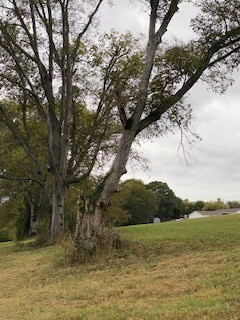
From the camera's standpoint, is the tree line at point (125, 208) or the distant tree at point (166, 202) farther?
the distant tree at point (166, 202)

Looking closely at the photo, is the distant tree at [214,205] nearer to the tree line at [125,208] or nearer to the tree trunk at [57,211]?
the tree line at [125,208]

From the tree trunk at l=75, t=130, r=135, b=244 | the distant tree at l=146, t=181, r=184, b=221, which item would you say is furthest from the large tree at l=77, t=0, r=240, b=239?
the distant tree at l=146, t=181, r=184, b=221

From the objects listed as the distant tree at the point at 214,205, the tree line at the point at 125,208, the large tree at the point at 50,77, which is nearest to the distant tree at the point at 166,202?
the tree line at the point at 125,208

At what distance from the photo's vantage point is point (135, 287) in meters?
8.98

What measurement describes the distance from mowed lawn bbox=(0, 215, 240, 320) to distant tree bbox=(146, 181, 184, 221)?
9741 centimetres

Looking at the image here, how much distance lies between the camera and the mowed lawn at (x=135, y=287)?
6766 millimetres

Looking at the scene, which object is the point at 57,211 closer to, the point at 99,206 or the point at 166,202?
the point at 99,206

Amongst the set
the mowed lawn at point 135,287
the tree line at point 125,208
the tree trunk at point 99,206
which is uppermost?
the tree line at point 125,208

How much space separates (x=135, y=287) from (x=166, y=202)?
10670cm

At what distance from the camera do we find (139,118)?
15922mm

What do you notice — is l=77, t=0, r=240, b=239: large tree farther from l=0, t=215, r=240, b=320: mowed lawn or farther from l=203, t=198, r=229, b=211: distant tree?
l=203, t=198, r=229, b=211: distant tree

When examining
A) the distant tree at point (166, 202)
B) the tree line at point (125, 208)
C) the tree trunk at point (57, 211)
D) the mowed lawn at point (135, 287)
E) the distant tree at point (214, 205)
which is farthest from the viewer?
the distant tree at point (214, 205)

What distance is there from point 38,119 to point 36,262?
1480 cm

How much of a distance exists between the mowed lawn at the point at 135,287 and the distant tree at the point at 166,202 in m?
97.4
